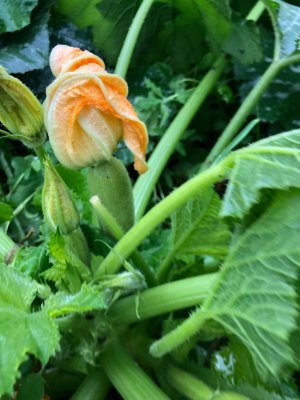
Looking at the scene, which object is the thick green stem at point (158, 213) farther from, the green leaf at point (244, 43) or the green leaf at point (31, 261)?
the green leaf at point (244, 43)

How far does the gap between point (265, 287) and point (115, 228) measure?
305 millimetres

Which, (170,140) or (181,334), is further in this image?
(170,140)

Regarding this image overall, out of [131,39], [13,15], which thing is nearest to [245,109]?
[131,39]

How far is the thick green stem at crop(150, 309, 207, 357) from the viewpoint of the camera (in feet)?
3.05

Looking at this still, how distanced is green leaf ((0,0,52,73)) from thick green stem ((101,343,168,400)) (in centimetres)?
70

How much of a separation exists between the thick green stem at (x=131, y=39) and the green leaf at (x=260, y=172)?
54 centimetres

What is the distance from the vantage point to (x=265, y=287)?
851mm

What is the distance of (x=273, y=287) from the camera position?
84cm

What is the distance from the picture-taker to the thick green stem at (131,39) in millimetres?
1360

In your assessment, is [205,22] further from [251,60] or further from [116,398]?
[116,398]

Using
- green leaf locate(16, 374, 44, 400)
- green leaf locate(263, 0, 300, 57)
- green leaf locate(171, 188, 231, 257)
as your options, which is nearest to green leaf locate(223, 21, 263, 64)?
green leaf locate(263, 0, 300, 57)

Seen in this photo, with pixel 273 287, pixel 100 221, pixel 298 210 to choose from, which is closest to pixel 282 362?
pixel 273 287

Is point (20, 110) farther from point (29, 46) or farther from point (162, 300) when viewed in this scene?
point (29, 46)

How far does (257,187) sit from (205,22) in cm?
78
